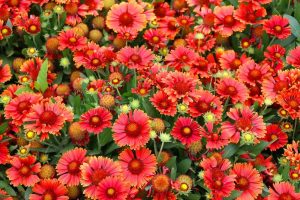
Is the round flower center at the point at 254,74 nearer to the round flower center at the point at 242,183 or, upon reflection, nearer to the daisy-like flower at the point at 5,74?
the round flower center at the point at 242,183

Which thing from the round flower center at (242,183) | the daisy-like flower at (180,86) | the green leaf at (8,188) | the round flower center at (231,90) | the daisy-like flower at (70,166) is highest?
the daisy-like flower at (180,86)

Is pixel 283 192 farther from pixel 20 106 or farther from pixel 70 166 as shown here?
pixel 20 106

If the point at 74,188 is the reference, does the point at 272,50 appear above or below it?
above

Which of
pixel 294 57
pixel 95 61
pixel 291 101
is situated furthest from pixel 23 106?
A: pixel 294 57

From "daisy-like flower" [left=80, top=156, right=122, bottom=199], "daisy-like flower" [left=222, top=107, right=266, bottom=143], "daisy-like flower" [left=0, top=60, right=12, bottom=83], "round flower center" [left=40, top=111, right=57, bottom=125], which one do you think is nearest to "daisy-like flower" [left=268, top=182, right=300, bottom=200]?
"daisy-like flower" [left=222, top=107, right=266, bottom=143]

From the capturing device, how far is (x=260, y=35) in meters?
3.05

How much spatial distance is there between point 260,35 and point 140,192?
1.41m

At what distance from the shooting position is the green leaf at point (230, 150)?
2340mm

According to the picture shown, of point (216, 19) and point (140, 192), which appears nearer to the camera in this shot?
point (140, 192)

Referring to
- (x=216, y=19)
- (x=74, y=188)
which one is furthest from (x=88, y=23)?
(x=74, y=188)

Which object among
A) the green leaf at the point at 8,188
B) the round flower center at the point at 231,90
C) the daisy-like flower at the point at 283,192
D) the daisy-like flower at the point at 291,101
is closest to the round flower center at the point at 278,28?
the daisy-like flower at the point at 291,101

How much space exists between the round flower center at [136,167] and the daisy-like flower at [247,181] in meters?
0.43

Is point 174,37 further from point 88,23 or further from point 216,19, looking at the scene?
point 88,23

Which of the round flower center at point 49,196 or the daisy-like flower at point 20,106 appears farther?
the daisy-like flower at point 20,106
